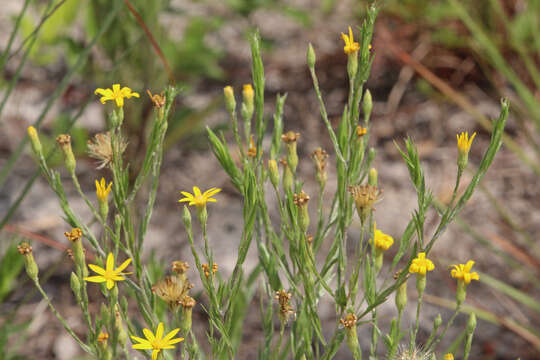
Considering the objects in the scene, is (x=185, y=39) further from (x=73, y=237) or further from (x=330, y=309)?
(x=73, y=237)

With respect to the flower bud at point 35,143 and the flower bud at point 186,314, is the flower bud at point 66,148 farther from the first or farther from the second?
the flower bud at point 186,314

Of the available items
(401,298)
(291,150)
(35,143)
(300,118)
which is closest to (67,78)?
(35,143)

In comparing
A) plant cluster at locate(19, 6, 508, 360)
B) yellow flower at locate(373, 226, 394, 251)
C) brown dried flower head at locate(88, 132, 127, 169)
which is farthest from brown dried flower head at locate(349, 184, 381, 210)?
brown dried flower head at locate(88, 132, 127, 169)

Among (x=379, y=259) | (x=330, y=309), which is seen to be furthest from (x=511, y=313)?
(x=379, y=259)

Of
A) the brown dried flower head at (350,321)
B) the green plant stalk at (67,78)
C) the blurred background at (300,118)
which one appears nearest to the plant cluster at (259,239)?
the brown dried flower head at (350,321)

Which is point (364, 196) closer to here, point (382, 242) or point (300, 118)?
point (382, 242)
